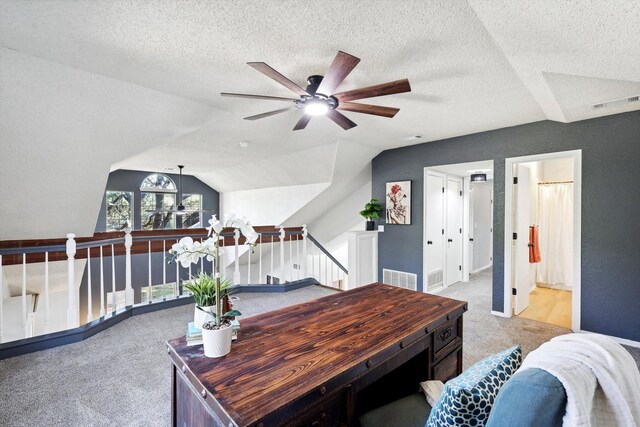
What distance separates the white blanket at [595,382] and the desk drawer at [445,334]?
1.01 metres

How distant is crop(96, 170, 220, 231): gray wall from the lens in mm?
7096

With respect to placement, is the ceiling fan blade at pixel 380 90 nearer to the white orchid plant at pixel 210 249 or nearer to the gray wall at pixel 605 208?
the white orchid plant at pixel 210 249

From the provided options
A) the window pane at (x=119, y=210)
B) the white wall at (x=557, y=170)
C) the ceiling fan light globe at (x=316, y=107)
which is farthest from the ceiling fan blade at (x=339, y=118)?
the window pane at (x=119, y=210)

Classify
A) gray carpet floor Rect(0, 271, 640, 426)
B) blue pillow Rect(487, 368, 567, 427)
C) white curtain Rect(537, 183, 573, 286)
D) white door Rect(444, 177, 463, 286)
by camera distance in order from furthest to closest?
white door Rect(444, 177, 463, 286) < white curtain Rect(537, 183, 573, 286) < gray carpet floor Rect(0, 271, 640, 426) < blue pillow Rect(487, 368, 567, 427)

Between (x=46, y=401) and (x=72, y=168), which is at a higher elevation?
(x=72, y=168)

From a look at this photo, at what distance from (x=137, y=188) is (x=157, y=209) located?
0.71 meters

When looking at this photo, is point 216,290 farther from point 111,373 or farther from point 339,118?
point 339,118

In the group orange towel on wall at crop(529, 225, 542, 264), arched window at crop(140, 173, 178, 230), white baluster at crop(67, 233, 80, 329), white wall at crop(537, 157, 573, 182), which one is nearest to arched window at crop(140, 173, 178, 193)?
arched window at crop(140, 173, 178, 230)

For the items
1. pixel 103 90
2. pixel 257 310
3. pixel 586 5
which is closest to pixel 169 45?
pixel 103 90

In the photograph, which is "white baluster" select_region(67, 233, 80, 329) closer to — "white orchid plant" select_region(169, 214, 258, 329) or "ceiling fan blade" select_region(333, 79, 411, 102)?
"white orchid plant" select_region(169, 214, 258, 329)

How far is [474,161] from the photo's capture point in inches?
164

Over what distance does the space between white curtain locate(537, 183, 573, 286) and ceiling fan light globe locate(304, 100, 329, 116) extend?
5.07m

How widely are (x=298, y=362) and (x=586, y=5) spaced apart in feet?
6.55

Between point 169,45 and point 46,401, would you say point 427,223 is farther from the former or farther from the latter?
point 46,401
